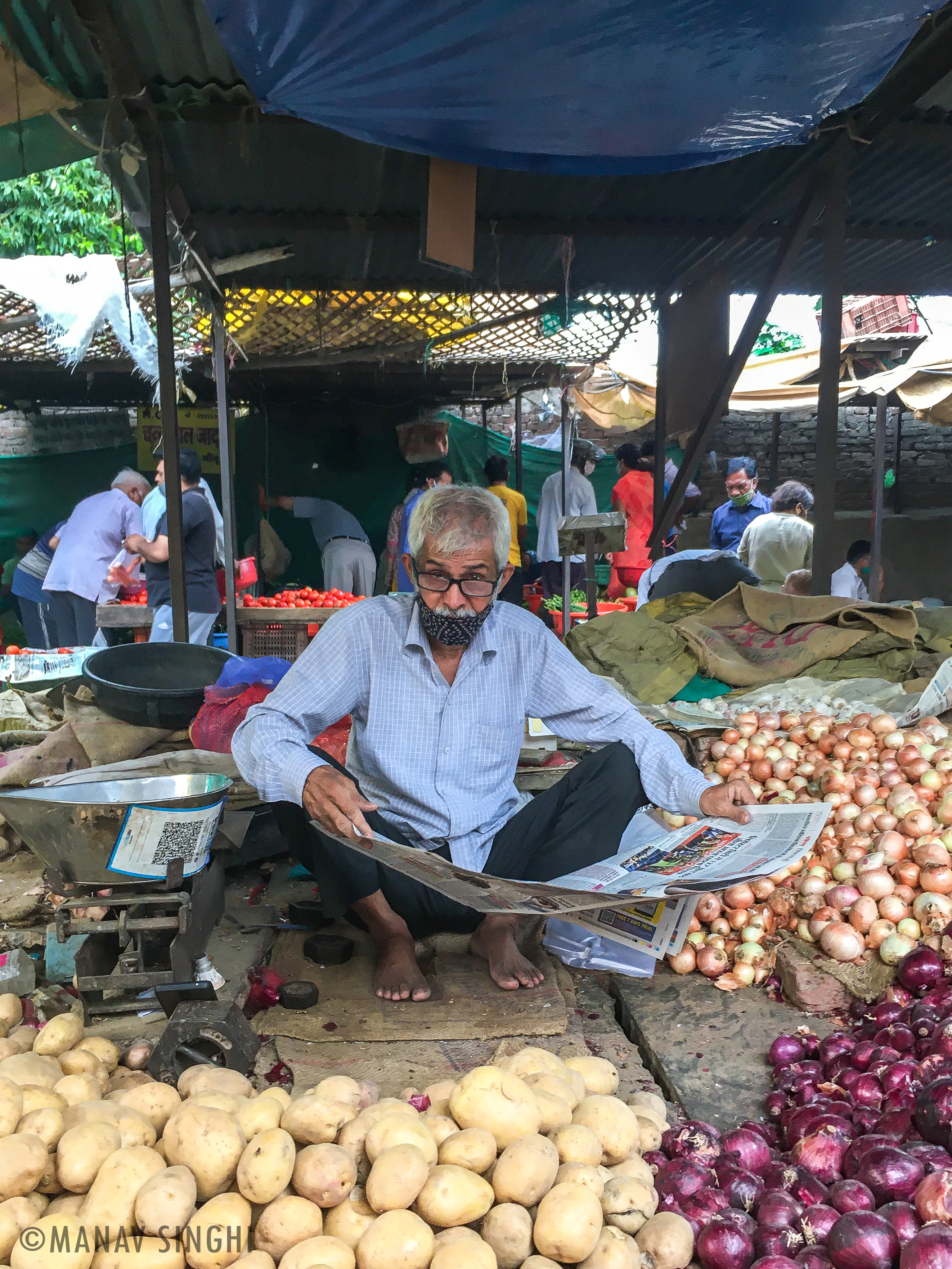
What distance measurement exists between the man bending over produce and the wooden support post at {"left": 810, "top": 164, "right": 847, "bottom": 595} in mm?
2330

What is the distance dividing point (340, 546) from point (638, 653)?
189 inches

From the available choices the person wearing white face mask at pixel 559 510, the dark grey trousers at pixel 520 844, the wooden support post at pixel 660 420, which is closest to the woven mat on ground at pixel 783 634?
the wooden support post at pixel 660 420

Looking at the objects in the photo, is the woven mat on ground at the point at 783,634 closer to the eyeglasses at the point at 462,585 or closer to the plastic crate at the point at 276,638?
the eyeglasses at the point at 462,585

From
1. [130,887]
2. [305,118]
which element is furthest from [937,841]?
[305,118]

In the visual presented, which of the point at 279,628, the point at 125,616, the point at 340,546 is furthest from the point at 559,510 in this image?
the point at 125,616

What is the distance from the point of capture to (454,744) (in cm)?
249

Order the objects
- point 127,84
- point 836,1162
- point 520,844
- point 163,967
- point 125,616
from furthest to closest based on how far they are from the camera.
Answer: point 125,616, point 127,84, point 520,844, point 163,967, point 836,1162

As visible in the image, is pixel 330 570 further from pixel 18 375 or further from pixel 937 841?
pixel 937 841

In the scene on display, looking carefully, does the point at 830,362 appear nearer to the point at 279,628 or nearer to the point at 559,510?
the point at 279,628

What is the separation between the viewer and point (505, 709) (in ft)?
8.50

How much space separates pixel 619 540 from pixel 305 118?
3960mm

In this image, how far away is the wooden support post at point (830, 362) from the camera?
13.9 feet

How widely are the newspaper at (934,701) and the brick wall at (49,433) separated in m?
9.38

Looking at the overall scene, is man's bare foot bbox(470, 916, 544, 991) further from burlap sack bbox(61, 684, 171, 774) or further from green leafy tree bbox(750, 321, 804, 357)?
green leafy tree bbox(750, 321, 804, 357)
